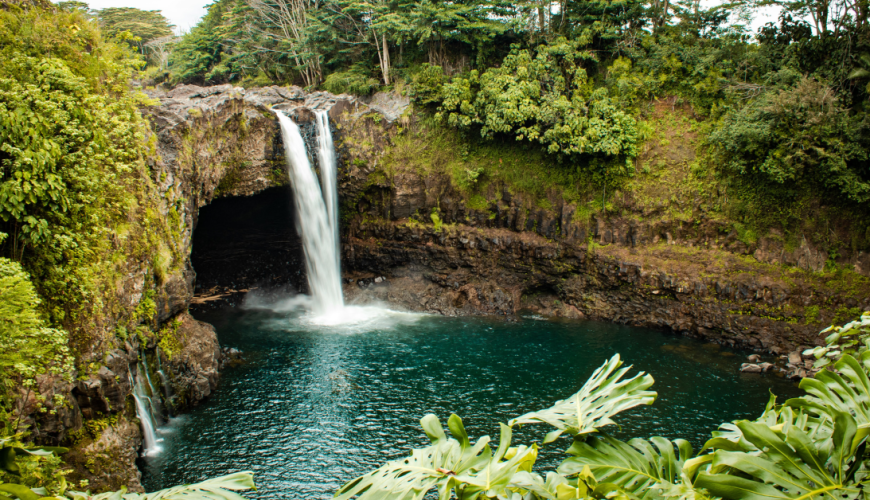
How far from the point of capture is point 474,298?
24.5m

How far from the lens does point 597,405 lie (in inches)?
129

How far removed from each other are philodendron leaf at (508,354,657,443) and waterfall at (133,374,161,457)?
38.9ft

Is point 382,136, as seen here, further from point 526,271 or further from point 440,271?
point 526,271

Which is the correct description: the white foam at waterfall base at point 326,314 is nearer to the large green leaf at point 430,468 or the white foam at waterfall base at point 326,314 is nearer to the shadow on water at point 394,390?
the shadow on water at point 394,390

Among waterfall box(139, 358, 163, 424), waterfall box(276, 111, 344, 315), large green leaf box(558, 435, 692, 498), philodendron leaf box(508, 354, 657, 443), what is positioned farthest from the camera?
waterfall box(276, 111, 344, 315)

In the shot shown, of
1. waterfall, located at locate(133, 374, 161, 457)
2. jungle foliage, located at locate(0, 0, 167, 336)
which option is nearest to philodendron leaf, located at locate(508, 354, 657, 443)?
jungle foliage, located at locate(0, 0, 167, 336)

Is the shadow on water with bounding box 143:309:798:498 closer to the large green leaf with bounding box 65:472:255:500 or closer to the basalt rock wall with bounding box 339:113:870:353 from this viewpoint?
the basalt rock wall with bounding box 339:113:870:353

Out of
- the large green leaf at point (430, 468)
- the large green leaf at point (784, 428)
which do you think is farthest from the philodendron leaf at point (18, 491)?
the large green leaf at point (784, 428)

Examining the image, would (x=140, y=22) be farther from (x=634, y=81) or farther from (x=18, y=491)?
(x=18, y=491)

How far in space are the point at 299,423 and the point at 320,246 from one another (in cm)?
1260

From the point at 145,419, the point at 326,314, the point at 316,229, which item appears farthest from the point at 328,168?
the point at 145,419

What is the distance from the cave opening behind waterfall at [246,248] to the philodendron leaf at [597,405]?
2168 centimetres

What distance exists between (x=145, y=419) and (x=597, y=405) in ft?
40.7

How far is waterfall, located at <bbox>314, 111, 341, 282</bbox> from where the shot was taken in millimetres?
23609
